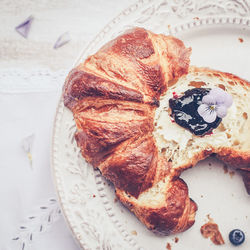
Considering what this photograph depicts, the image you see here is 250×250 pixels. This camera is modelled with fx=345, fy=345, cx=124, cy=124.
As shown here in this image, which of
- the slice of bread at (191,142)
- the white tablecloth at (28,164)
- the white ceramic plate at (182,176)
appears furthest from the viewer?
the white tablecloth at (28,164)

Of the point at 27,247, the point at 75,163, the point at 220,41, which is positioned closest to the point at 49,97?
the point at 75,163

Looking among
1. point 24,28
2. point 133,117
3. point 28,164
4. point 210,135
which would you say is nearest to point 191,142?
point 210,135

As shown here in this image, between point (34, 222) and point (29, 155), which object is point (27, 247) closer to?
point (34, 222)

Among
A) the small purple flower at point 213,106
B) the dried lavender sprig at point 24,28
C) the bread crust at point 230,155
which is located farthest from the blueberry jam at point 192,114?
the dried lavender sprig at point 24,28

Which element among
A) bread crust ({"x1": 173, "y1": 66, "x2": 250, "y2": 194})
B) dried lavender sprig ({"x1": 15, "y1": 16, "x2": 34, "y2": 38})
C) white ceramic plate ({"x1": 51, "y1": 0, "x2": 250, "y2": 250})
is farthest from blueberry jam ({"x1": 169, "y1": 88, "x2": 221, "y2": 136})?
dried lavender sprig ({"x1": 15, "y1": 16, "x2": 34, "y2": 38})

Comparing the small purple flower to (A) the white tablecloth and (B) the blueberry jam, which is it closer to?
(B) the blueberry jam

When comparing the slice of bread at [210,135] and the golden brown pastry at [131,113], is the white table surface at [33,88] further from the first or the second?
the slice of bread at [210,135]
